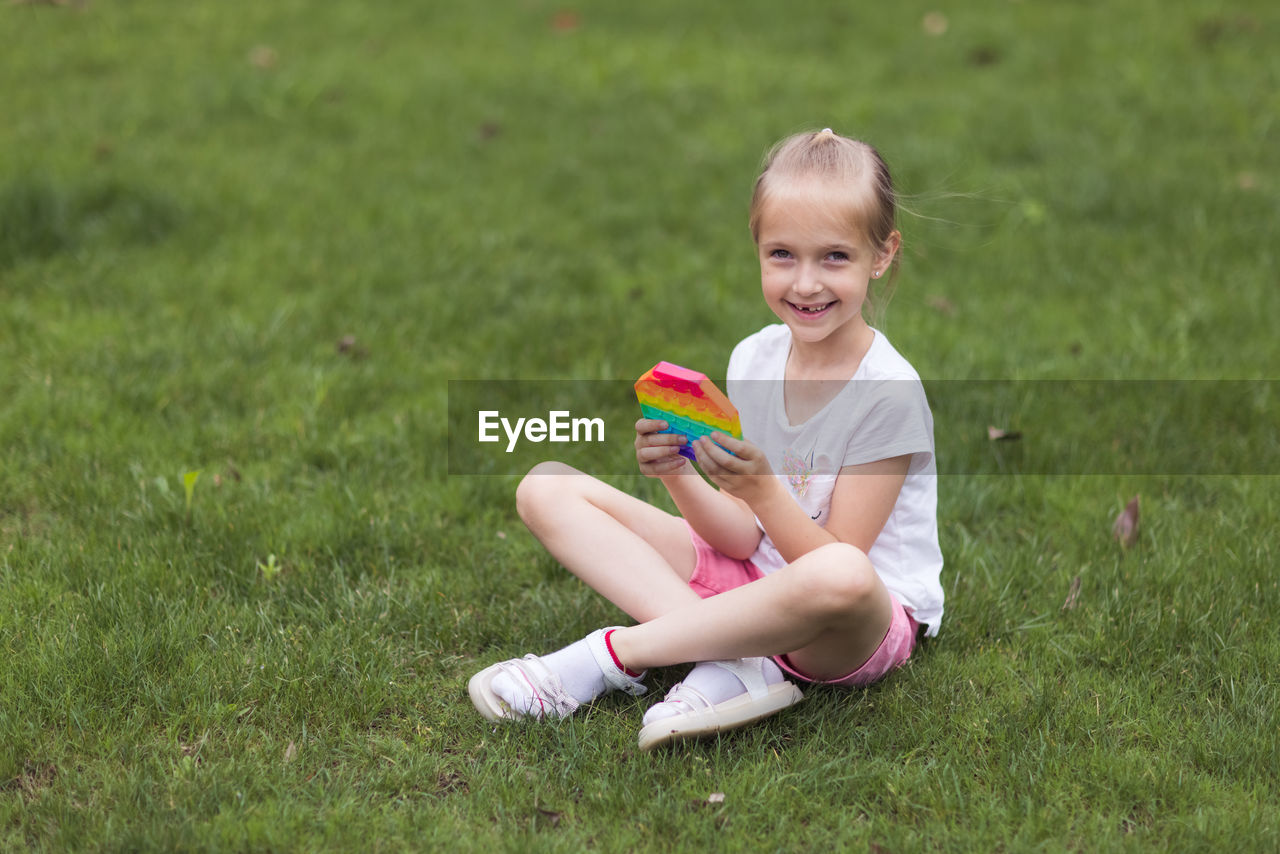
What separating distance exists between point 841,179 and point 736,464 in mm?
594

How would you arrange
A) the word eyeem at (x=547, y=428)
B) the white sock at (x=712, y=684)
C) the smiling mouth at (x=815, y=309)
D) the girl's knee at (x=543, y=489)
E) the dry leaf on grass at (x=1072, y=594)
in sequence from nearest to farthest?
the white sock at (x=712, y=684), the smiling mouth at (x=815, y=309), the girl's knee at (x=543, y=489), the dry leaf on grass at (x=1072, y=594), the word eyeem at (x=547, y=428)

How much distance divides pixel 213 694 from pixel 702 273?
2655 mm

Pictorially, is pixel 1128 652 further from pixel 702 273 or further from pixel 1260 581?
pixel 702 273

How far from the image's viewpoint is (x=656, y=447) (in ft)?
7.68

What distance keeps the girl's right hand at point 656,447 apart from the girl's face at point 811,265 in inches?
12.6

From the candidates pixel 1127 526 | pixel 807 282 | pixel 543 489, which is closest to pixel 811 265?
pixel 807 282

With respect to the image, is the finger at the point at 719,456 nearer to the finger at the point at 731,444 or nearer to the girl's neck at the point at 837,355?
the finger at the point at 731,444

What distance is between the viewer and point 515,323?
165 inches

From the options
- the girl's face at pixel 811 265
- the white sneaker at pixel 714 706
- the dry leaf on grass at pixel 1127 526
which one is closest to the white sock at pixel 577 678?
the white sneaker at pixel 714 706

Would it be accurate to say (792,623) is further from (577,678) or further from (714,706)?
(577,678)

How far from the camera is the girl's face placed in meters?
2.35

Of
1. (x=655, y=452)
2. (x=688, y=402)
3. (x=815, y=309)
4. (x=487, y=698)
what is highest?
(x=815, y=309)

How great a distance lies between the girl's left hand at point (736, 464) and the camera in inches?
87.3

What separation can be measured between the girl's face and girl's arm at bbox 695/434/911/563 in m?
0.29
